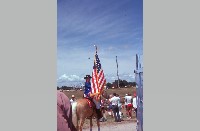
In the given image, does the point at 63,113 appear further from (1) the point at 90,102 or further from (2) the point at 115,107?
(2) the point at 115,107

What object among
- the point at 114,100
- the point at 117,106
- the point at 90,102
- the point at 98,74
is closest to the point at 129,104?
the point at 117,106

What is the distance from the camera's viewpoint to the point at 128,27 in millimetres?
2936

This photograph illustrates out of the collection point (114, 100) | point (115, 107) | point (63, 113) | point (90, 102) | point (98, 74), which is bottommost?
point (115, 107)

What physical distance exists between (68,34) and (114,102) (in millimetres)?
6737

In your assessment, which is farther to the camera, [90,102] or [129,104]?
[129,104]

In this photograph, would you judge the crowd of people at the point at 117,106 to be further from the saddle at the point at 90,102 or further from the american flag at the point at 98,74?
the american flag at the point at 98,74

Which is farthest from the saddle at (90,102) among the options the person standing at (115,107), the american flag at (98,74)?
the person standing at (115,107)

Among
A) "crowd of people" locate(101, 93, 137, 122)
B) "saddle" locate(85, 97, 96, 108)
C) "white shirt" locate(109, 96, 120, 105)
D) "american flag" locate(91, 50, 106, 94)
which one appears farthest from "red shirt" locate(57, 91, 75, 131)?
"white shirt" locate(109, 96, 120, 105)

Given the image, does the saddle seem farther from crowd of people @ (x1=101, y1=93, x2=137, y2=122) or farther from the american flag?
crowd of people @ (x1=101, y1=93, x2=137, y2=122)

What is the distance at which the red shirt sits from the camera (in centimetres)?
188

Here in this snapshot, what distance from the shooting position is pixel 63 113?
74.8 inches

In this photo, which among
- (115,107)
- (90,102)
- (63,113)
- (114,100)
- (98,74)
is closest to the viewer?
(63,113)
